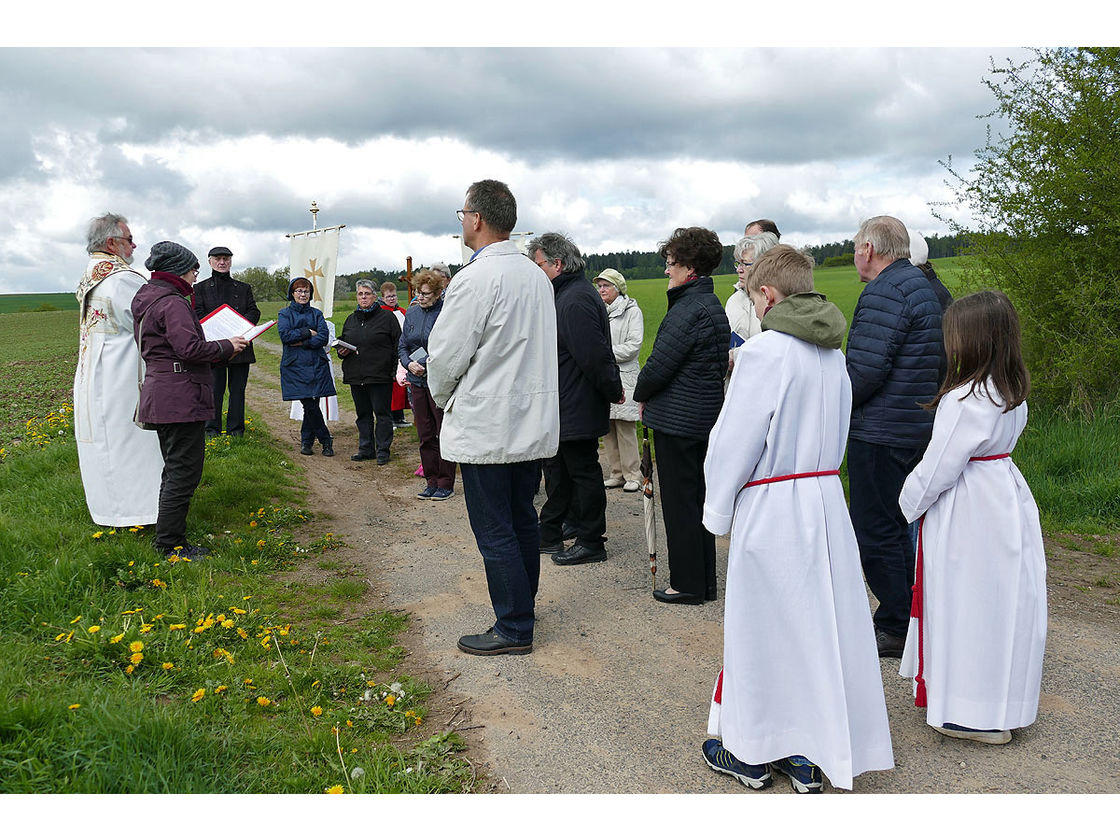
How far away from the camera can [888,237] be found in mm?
4512

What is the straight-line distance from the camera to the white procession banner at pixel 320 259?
48.7 feet

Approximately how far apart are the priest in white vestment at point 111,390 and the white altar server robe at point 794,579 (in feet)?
15.3

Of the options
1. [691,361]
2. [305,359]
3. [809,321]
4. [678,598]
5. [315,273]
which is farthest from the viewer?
[315,273]

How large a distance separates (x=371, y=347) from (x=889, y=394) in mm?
7382

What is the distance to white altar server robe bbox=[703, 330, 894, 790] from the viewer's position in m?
3.25

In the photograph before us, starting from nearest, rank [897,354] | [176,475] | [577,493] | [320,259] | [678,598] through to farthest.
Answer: [897,354], [678,598], [176,475], [577,493], [320,259]

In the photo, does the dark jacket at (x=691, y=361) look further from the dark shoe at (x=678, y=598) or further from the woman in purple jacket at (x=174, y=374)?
the woman in purple jacket at (x=174, y=374)

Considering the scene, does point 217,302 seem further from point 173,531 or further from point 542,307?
point 542,307

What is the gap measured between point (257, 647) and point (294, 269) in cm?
1234

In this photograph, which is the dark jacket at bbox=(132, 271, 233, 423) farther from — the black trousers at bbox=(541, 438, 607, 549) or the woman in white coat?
the woman in white coat

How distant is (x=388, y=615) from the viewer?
5395 millimetres

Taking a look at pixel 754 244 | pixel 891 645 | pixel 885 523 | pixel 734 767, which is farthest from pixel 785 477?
pixel 754 244

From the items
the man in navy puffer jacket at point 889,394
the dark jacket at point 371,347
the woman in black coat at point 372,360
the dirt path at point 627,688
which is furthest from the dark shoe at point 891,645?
the dark jacket at point 371,347

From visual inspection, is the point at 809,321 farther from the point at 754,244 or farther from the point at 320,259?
the point at 320,259
